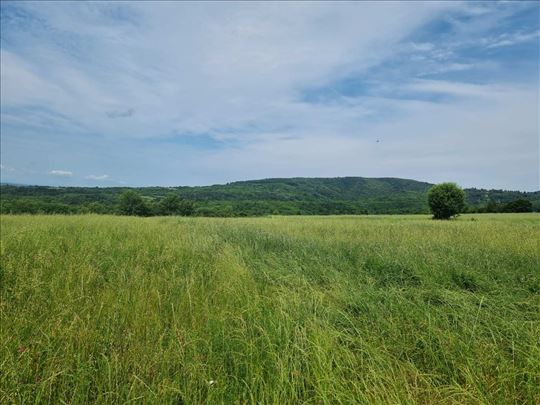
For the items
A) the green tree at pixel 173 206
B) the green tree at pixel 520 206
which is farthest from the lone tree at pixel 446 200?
the green tree at pixel 173 206

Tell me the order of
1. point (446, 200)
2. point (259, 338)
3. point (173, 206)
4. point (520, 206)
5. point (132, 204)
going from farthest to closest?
1. point (173, 206)
2. point (132, 204)
3. point (520, 206)
4. point (446, 200)
5. point (259, 338)

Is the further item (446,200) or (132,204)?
(132,204)

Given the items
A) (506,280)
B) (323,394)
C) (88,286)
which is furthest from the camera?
(506,280)

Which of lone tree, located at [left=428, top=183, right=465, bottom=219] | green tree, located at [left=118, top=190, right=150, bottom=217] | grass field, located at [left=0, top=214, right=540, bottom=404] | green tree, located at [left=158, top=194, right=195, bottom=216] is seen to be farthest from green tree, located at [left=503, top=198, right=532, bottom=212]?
green tree, located at [left=118, top=190, right=150, bottom=217]

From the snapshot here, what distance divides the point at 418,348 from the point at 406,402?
2.79 ft

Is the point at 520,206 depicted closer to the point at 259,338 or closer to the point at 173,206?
the point at 259,338

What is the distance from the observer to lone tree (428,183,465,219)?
39.3 metres

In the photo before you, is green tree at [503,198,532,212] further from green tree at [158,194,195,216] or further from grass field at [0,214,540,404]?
green tree at [158,194,195,216]

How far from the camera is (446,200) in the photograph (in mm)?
39500

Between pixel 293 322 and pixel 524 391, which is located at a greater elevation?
pixel 293 322

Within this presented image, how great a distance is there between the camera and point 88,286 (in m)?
4.39

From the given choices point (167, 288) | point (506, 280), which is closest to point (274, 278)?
point (167, 288)

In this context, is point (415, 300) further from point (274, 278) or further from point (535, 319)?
point (274, 278)

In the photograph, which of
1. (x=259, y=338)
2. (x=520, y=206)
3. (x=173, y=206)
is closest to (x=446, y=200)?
(x=520, y=206)
